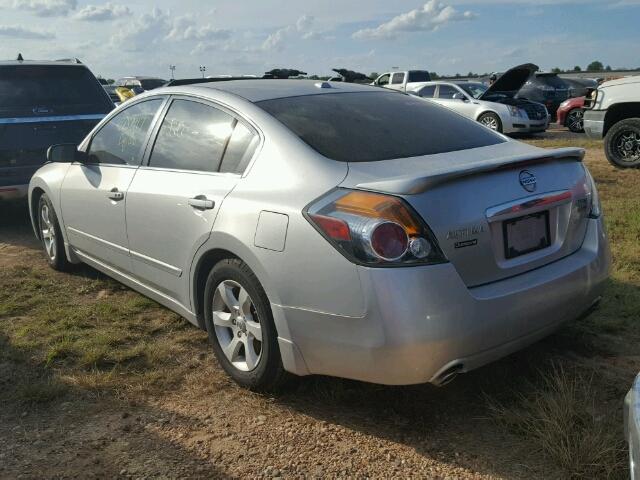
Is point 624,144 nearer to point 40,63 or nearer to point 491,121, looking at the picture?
point 491,121

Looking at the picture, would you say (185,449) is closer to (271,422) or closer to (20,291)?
(271,422)

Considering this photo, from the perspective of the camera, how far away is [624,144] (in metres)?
9.81

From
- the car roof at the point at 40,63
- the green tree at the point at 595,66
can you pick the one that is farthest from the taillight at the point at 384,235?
the green tree at the point at 595,66

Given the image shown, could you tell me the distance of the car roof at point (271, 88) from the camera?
3605 millimetres

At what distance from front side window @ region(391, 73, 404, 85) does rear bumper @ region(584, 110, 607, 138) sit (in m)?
13.6

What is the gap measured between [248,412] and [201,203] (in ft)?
3.54

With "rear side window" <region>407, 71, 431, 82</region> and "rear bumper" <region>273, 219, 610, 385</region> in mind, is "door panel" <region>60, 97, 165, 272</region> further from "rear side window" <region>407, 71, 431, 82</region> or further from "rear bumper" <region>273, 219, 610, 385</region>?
"rear side window" <region>407, 71, 431, 82</region>

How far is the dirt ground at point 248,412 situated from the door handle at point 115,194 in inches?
33.2

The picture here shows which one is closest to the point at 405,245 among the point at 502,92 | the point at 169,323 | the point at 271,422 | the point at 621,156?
the point at 271,422

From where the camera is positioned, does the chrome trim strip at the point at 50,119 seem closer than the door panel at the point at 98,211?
No

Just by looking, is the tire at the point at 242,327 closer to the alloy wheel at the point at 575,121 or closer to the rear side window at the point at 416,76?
the alloy wheel at the point at 575,121

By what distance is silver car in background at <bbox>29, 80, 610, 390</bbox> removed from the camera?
8.40ft

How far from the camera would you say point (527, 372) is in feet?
11.0

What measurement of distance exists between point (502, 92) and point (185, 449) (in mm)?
15512
